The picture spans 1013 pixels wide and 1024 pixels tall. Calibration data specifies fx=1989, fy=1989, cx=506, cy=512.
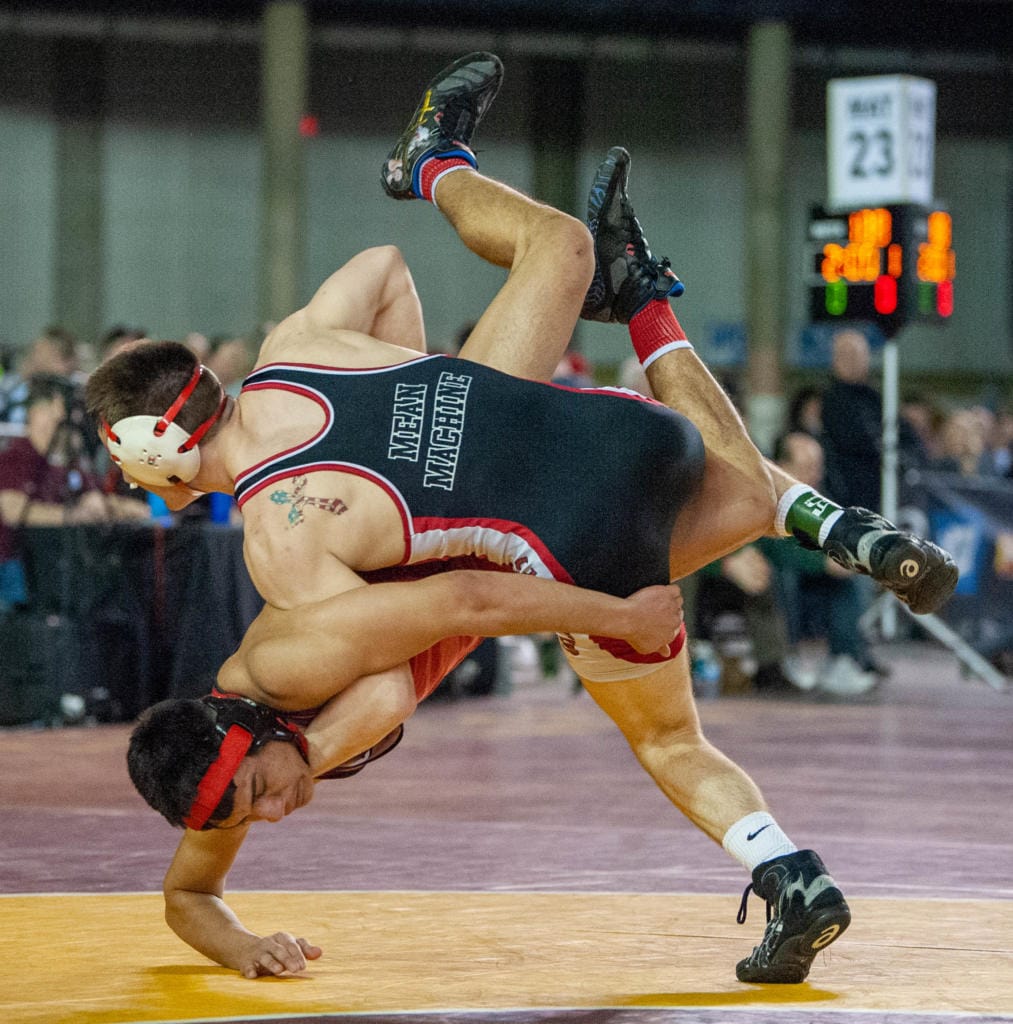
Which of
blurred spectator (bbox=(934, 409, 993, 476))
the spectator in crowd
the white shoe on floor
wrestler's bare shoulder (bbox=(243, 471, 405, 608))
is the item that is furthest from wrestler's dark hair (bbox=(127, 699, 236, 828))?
blurred spectator (bbox=(934, 409, 993, 476))

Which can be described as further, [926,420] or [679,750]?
[926,420]

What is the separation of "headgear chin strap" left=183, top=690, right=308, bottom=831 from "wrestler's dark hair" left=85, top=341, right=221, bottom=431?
57 cm

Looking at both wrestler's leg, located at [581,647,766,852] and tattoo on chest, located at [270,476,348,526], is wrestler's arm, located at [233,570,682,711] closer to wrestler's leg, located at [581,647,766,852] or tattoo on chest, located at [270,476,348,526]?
tattoo on chest, located at [270,476,348,526]

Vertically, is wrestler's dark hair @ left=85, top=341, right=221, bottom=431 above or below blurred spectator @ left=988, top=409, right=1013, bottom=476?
above

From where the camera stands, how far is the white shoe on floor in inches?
420

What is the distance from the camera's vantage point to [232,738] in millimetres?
3609

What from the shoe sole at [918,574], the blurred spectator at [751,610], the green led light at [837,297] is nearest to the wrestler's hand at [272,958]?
the shoe sole at [918,574]

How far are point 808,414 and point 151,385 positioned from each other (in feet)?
26.1

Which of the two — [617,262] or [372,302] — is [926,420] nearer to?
[617,262]

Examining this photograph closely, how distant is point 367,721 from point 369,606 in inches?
9.9

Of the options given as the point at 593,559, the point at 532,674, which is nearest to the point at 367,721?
the point at 593,559

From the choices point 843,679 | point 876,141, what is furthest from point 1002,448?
point 843,679

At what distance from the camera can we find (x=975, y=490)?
11.0 meters

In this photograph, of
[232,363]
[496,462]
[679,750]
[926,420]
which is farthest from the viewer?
[926,420]
